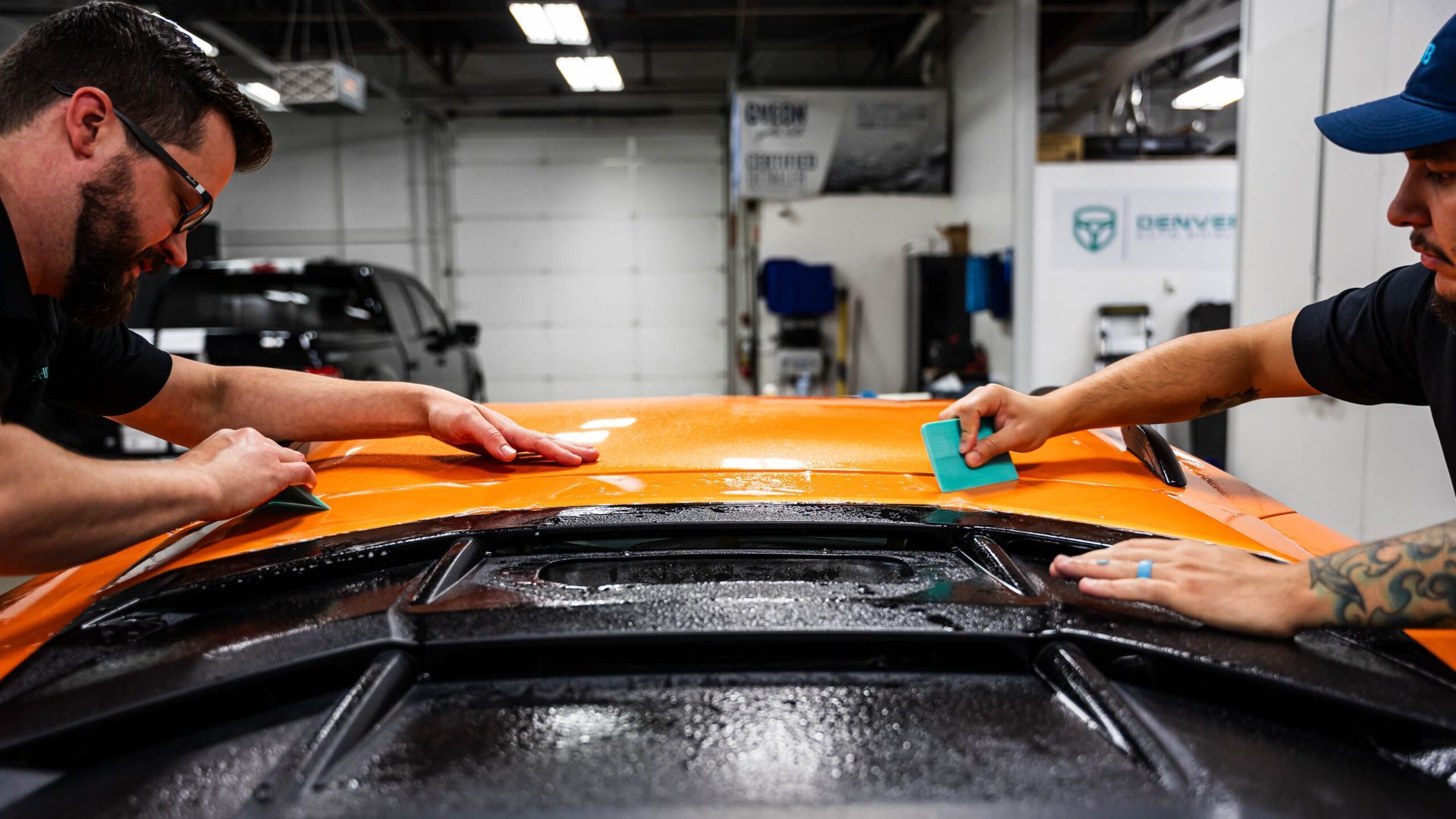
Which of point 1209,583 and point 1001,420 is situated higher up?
point 1001,420

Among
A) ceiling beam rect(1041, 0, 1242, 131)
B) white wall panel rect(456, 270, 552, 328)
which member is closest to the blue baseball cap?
ceiling beam rect(1041, 0, 1242, 131)

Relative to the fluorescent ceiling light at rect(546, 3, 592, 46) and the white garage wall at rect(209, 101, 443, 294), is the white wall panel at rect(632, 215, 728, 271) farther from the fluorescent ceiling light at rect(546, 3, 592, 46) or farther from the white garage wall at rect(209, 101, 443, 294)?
the fluorescent ceiling light at rect(546, 3, 592, 46)

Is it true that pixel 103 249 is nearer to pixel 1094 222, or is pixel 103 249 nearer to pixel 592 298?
pixel 1094 222

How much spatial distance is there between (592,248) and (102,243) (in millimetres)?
12123

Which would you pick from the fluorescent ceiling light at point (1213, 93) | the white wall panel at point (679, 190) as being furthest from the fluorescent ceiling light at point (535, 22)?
the fluorescent ceiling light at point (1213, 93)

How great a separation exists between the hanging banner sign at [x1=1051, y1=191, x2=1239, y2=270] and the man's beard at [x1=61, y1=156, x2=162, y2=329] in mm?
7244

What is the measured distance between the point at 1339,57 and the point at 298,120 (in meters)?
13.4

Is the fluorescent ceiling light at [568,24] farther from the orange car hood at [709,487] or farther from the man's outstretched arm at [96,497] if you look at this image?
the man's outstretched arm at [96,497]

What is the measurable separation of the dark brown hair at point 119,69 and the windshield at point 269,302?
14.9 ft

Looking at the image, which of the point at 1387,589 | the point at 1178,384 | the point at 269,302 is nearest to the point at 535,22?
the point at 269,302

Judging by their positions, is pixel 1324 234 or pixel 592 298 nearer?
pixel 1324 234

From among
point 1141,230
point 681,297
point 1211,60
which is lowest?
point 681,297

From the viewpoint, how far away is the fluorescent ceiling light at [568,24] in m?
8.06

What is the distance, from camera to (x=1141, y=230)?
24.9 feet
